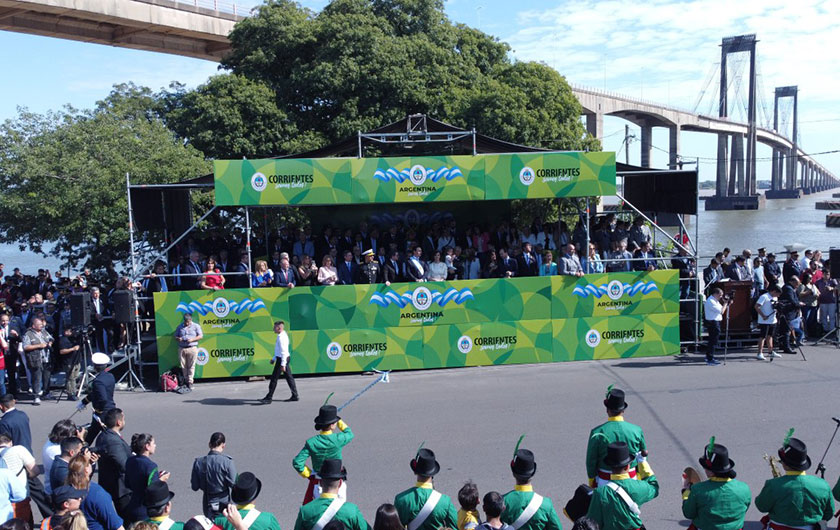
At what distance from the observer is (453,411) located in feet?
36.6

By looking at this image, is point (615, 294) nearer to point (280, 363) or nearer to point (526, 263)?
point (526, 263)

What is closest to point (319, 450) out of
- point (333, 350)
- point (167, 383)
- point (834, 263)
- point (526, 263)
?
point (333, 350)

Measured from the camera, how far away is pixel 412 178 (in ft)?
45.1

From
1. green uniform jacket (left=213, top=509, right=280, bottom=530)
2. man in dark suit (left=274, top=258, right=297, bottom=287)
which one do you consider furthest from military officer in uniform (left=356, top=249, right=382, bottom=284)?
green uniform jacket (left=213, top=509, right=280, bottom=530)

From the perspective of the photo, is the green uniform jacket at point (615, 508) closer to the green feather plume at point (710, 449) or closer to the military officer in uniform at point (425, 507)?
the green feather plume at point (710, 449)

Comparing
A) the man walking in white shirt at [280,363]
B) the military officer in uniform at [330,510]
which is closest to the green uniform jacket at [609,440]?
the military officer in uniform at [330,510]

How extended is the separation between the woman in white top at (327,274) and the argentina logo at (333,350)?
4.01 feet

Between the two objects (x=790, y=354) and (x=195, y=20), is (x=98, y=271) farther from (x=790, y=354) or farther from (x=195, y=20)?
(x=195, y=20)

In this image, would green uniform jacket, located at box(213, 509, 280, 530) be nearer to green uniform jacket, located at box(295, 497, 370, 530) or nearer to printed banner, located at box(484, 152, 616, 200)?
Result: green uniform jacket, located at box(295, 497, 370, 530)

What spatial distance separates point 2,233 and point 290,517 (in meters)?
17.7

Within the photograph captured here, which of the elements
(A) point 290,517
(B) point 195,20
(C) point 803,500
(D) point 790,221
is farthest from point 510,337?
(D) point 790,221

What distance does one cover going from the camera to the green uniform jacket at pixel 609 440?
5.99 meters

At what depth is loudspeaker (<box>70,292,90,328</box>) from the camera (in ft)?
41.1

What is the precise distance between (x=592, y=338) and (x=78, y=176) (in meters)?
14.4
